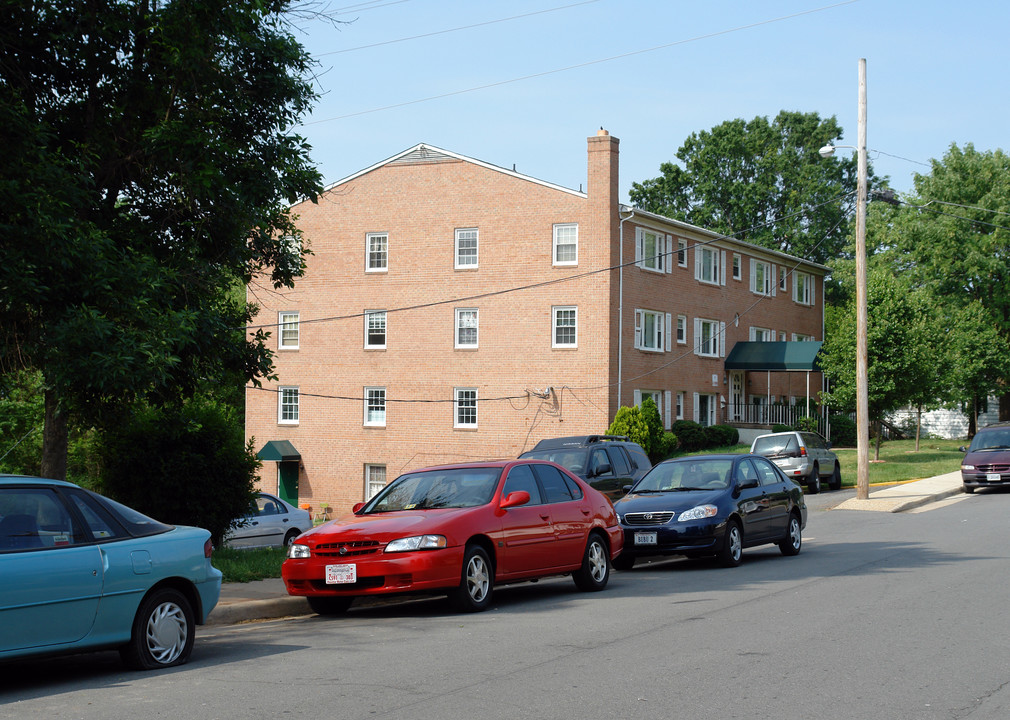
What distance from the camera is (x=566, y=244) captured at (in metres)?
40.6

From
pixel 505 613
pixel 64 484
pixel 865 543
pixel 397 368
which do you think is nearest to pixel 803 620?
pixel 505 613

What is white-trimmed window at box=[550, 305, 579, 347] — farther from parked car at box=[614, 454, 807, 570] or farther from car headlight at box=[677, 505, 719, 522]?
car headlight at box=[677, 505, 719, 522]

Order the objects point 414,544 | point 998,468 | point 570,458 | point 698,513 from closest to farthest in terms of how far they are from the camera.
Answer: point 414,544, point 698,513, point 570,458, point 998,468

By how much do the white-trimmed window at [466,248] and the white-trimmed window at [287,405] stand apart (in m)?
9.38

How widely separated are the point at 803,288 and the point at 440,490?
48.0 meters

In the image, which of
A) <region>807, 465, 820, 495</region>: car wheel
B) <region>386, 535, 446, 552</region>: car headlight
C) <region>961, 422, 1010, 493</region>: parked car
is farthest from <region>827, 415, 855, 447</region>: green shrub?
<region>386, 535, 446, 552</region>: car headlight

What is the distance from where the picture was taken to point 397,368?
A: 43.8 metres

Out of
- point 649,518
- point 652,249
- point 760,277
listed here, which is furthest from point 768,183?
point 649,518

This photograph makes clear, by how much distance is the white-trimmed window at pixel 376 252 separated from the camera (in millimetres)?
44000

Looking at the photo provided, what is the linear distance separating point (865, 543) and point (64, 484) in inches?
541

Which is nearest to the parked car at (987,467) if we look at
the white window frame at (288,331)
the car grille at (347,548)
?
the car grille at (347,548)

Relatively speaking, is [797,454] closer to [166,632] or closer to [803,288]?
[166,632]

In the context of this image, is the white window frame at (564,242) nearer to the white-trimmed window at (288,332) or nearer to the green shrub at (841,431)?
the white-trimmed window at (288,332)

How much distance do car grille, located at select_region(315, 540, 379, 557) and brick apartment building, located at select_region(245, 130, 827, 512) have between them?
28.7 metres
